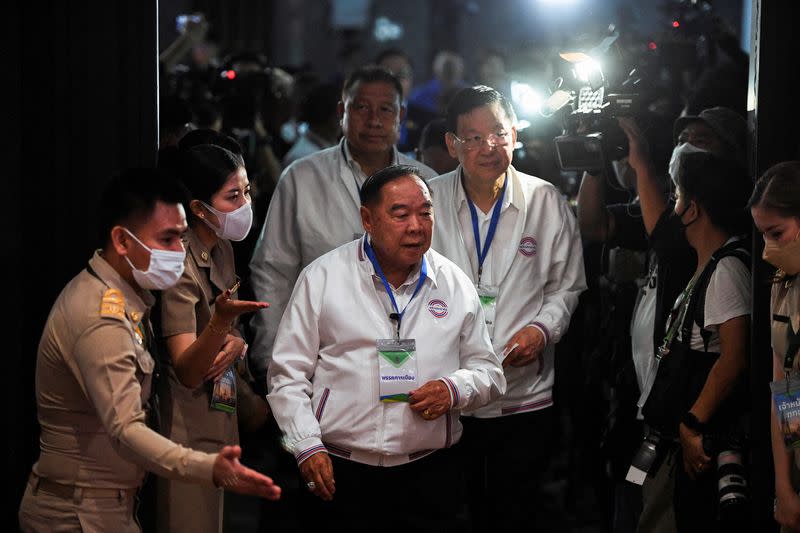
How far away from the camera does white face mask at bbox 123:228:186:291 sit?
10.0 feet

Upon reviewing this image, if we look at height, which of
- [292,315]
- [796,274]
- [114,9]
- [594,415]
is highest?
[114,9]

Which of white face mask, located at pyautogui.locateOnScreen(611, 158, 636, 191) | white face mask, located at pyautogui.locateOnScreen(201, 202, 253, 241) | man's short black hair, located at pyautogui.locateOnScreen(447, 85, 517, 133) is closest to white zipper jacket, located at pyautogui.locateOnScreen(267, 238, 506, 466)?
white face mask, located at pyautogui.locateOnScreen(201, 202, 253, 241)

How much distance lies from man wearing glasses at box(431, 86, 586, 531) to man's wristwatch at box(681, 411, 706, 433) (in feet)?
1.93

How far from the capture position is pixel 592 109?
451cm

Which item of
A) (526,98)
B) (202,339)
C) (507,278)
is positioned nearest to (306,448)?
(202,339)

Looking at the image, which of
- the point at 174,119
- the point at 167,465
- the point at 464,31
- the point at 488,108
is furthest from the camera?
the point at 464,31

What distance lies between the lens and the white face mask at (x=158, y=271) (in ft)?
10.0

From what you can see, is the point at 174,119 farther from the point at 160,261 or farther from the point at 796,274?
the point at 796,274

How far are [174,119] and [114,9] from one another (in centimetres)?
103

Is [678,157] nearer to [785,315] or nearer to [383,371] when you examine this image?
[785,315]

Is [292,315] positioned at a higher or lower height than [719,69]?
lower

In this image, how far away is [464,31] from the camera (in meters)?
17.5

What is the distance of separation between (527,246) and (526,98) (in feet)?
5.49

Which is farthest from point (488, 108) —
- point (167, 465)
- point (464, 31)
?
point (464, 31)
